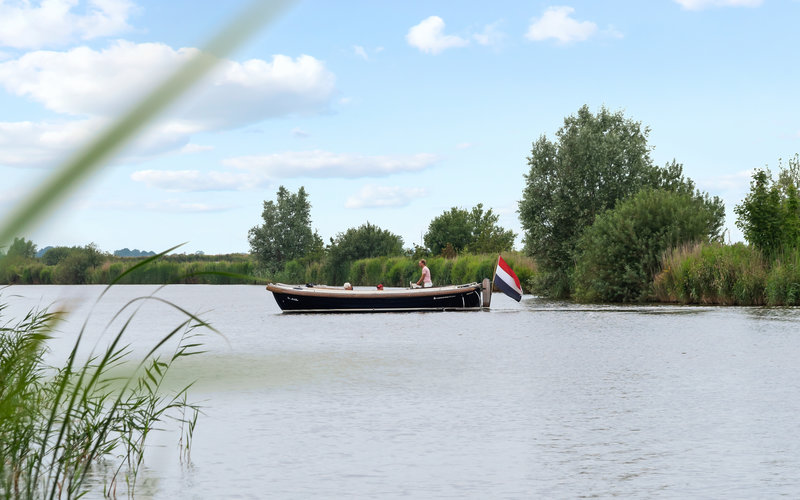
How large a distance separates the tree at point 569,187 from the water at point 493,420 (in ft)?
88.1

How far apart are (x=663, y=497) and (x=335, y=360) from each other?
35.8 feet

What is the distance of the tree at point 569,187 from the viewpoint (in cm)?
4728

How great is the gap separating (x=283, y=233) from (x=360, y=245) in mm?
20502

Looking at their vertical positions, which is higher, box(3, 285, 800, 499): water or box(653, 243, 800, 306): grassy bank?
box(653, 243, 800, 306): grassy bank

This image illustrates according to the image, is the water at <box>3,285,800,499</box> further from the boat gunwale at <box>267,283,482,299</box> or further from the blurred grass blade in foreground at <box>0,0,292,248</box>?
the boat gunwale at <box>267,283,482,299</box>

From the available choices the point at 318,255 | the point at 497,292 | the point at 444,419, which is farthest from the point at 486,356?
the point at 318,255

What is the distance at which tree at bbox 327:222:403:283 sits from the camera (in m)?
81.1

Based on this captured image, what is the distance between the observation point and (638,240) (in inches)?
1496

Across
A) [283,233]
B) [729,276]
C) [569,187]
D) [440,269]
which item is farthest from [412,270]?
[283,233]

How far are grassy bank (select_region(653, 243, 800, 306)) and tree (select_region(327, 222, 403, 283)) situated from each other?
45.6m

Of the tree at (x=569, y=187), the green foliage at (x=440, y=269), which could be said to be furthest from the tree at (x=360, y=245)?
the tree at (x=569, y=187)

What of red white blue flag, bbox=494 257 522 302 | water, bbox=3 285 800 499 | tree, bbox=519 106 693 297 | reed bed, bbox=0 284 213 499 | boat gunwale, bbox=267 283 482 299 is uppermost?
tree, bbox=519 106 693 297

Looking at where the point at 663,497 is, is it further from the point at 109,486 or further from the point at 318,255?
the point at 318,255

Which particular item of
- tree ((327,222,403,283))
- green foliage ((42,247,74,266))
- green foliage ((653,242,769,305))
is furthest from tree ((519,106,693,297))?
green foliage ((42,247,74,266))
